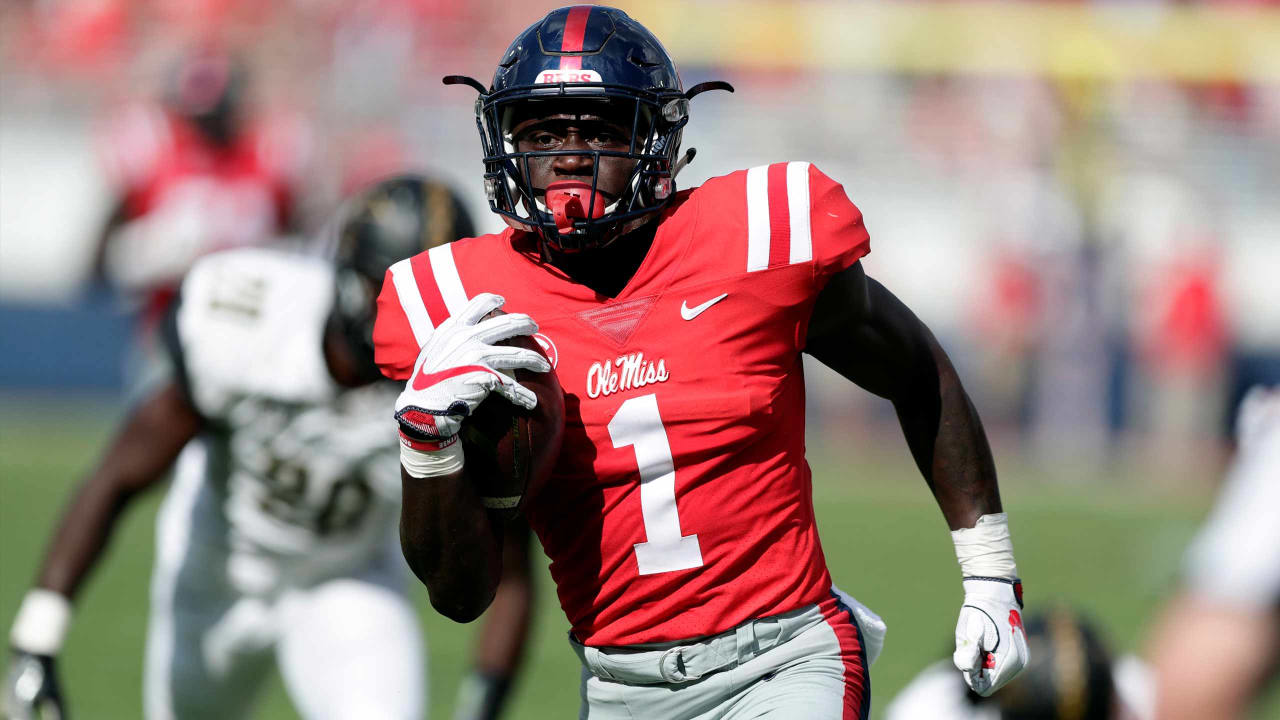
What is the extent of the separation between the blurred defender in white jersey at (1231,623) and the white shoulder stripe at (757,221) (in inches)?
38.5

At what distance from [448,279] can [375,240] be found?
1103mm

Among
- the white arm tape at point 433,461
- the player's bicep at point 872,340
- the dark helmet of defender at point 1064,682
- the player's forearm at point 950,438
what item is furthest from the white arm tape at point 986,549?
the dark helmet of defender at point 1064,682

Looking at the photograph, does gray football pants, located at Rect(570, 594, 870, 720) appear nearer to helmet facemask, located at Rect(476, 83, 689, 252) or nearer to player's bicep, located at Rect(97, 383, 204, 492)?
helmet facemask, located at Rect(476, 83, 689, 252)

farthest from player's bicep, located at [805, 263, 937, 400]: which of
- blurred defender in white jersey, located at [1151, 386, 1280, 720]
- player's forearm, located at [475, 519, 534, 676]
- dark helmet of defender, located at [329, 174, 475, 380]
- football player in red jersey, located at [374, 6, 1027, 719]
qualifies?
player's forearm, located at [475, 519, 534, 676]

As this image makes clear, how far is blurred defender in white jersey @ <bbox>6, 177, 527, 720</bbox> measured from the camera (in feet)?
12.9

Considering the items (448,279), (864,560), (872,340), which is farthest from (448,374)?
(864,560)

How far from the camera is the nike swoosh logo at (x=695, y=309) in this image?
2.79 metres

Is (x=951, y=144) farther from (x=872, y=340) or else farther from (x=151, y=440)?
(x=872, y=340)

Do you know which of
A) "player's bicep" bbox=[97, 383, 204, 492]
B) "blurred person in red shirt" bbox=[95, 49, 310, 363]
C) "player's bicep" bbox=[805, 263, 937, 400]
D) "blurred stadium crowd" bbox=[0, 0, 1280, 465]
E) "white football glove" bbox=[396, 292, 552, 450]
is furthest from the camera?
"blurred stadium crowd" bbox=[0, 0, 1280, 465]

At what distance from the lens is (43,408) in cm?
1402

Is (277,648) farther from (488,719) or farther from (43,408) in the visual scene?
(43,408)

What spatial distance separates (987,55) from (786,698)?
14727mm

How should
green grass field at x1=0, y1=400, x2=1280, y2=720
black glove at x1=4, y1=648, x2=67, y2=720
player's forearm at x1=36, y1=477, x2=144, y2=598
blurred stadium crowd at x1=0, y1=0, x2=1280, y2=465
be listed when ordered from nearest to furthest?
black glove at x1=4, y1=648, x2=67, y2=720 < player's forearm at x1=36, y1=477, x2=144, y2=598 < green grass field at x1=0, y1=400, x2=1280, y2=720 < blurred stadium crowd at x1=0, y1=0, x2=1280, y2=465

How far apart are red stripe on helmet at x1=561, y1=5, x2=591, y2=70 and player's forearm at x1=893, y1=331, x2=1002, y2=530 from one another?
30.9 inches
